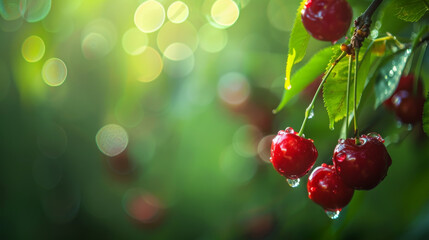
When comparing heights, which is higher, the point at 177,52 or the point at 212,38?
the point at 212,38

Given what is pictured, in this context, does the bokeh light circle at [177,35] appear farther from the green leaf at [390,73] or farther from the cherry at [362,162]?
the cherry at [362,162]

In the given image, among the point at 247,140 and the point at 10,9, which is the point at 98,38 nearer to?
the point at 10,9

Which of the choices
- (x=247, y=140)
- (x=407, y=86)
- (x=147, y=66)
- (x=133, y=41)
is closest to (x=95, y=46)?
(x=133, y=41)

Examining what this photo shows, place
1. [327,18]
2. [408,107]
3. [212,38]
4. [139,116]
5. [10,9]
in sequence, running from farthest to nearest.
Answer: [139,116]
[212,38]
[10,9]
[408,107]
[327,18]

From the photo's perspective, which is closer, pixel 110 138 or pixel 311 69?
pixel 311 69

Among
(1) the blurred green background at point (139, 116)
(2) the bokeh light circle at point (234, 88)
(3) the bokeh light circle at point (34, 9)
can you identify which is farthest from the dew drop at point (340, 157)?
(3) the bokeh light circle at point (34, 9)

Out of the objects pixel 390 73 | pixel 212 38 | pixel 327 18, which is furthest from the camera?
pixel 212 38

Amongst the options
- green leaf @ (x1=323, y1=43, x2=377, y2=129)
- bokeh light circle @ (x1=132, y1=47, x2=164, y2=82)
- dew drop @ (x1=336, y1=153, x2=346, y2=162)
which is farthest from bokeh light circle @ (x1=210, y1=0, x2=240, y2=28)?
dew drop @ (x1=336, y1=153, x2=346, y2=162)

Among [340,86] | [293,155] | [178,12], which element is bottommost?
[178,12]
